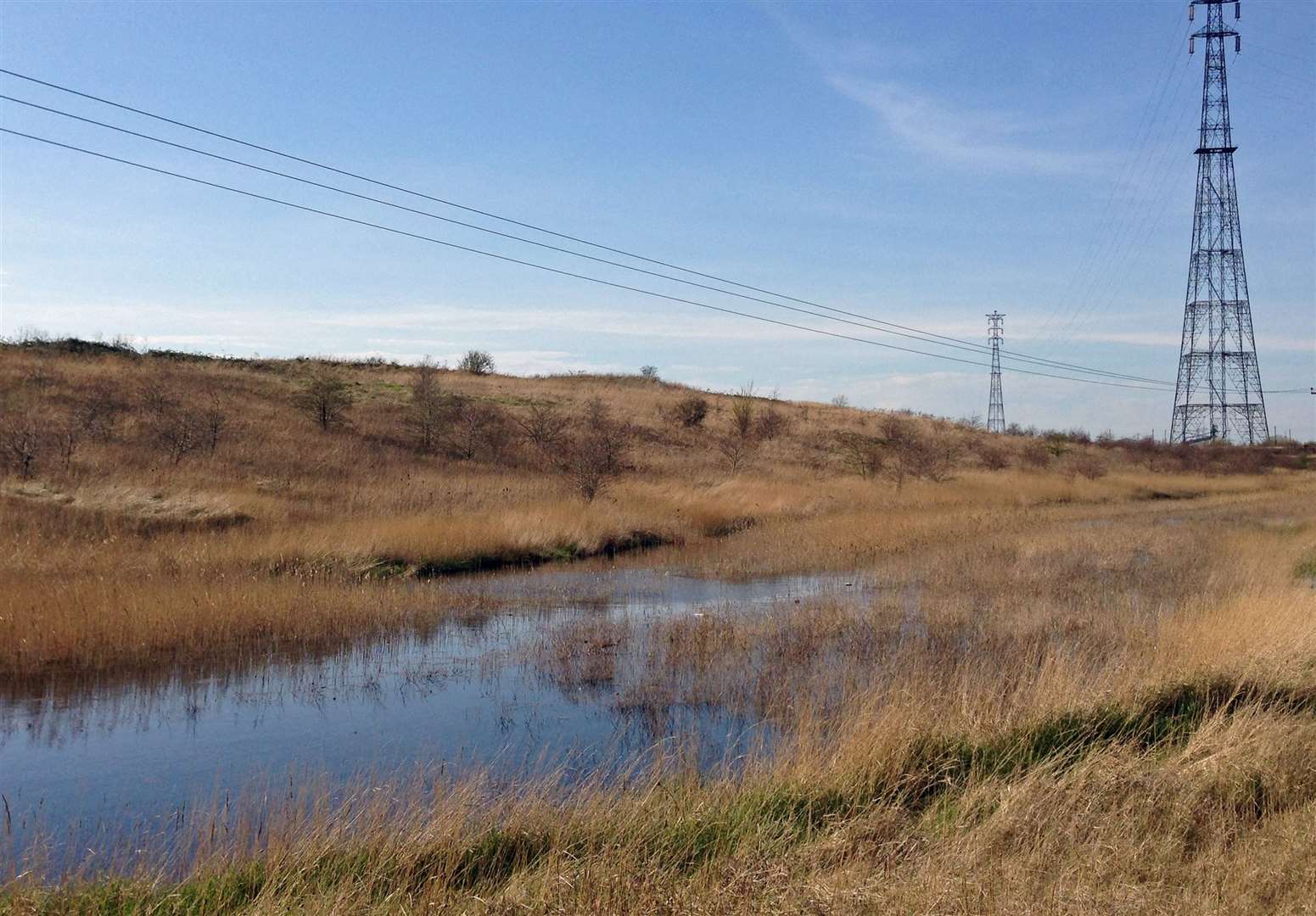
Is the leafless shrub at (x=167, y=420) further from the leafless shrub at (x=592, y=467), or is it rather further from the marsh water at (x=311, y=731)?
the marsh water at (x=311, y=731)

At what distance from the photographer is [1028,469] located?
51469 mm

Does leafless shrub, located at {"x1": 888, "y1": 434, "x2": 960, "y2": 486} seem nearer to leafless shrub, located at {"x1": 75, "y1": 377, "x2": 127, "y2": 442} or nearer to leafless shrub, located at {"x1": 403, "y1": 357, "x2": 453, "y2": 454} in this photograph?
leafless shrub, located at {"x1": 403, "y1": 357, "x2": 453, "y2": 454}

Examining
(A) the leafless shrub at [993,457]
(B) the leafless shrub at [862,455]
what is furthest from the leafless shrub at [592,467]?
(A) the leafless shrub at [993,457]

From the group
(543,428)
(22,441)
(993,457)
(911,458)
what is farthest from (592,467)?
(993,457)

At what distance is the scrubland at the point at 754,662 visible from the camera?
5.61 m

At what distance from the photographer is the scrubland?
5.61m

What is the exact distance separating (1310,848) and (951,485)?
112 feet

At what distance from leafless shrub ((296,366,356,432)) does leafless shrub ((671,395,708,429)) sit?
65.3ft

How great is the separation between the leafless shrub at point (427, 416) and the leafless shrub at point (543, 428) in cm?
369

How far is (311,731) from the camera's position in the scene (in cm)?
993

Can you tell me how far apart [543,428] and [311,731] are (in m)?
34.9

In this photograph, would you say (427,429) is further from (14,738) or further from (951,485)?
(14,738)

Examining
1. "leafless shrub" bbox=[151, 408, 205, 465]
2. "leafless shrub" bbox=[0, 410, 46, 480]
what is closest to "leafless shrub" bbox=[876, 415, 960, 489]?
"leafless shrub" bbox=[151, 408, 205, 465]

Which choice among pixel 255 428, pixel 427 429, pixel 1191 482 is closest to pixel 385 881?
pixel 255 428
